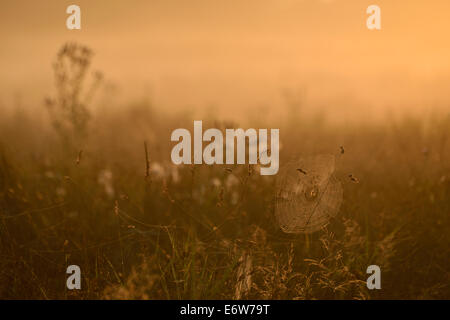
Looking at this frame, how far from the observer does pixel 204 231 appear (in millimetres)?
2734

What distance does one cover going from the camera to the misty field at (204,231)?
7.09 feet

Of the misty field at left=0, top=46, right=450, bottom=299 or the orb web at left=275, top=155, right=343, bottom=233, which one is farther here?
the orb web at left=275, top=155, right=343, bottom=233

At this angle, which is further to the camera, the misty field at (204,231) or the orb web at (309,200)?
the orb web at (309,200)

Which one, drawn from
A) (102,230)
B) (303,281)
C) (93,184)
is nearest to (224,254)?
(303,281)

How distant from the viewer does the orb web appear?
2.57m

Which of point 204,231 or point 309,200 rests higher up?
point 309,200

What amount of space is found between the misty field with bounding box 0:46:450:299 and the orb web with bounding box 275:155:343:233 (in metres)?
0.07

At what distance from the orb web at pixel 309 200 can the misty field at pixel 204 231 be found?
0.07m

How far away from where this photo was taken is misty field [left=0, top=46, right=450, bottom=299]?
2162 millimetres

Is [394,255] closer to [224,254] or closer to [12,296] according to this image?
[224,254]

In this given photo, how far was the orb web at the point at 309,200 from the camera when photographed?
101 inches

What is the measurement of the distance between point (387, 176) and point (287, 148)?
4.21ft

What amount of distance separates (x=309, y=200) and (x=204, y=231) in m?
0.72
